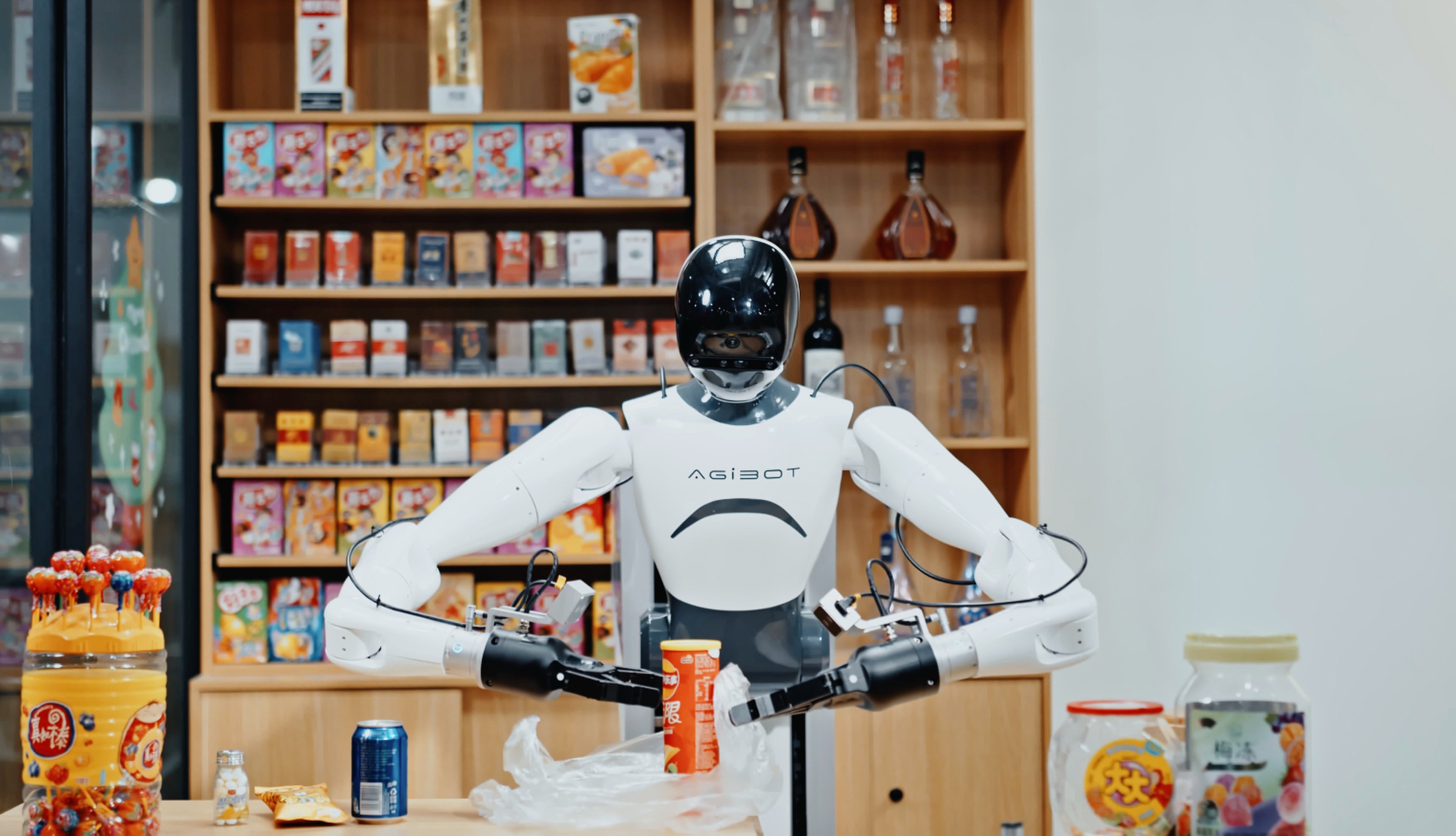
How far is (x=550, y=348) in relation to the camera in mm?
2814

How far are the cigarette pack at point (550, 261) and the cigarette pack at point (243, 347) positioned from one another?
2.19 ft

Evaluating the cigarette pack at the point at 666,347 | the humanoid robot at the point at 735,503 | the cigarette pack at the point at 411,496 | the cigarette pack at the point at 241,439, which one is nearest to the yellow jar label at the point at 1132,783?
the humanoid robot at the point at 735,503

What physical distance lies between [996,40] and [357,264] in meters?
1.70

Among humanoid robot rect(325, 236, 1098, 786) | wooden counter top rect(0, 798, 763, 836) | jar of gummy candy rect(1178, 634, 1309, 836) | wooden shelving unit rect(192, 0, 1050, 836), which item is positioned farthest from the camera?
wooden shelving unit rect(192, 0, 1050, 836)

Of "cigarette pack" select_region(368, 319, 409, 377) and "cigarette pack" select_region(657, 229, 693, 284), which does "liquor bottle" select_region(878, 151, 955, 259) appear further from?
"cigarette pack" select_region(368, 319, 409, 377)

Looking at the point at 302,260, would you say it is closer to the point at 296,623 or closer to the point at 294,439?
the point at 294,439

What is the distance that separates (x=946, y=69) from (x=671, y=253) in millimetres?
821

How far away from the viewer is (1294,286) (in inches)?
121

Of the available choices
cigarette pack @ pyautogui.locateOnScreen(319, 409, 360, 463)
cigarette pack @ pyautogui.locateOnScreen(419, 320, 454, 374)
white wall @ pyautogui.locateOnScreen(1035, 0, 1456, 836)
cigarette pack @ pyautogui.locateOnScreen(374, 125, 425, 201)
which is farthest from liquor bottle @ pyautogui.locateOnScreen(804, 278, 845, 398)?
cigarette pack @ pyautogui.locateOnScreen(319, 409, 360, 463)

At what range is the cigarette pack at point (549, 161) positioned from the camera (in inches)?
110

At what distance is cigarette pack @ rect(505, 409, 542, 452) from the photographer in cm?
282

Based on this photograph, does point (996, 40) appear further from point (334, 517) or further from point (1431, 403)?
point (334, 517)

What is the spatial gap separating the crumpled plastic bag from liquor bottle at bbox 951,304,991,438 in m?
1.50

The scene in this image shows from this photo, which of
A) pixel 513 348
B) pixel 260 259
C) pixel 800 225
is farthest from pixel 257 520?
pixel 800 225
